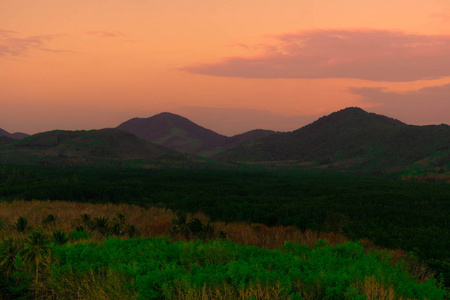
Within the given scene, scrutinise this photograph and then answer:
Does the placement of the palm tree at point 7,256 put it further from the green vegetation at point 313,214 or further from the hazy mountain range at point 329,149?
the hazy mountain range at point 329,149

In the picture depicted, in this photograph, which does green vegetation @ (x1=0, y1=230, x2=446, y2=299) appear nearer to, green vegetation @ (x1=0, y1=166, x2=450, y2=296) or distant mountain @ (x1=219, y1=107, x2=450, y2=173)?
green vegetation @ (x1=0, y1=166, x2=450, y2=296)

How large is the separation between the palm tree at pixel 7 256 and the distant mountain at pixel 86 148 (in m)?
134

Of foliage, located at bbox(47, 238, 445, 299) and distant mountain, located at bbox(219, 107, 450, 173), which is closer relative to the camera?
foliage, located at bbox(47, 238, 445, 299)

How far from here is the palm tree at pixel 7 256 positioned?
13906 mm

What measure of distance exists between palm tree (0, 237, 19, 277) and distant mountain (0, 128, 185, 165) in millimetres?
134304

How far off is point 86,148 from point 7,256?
168561 millimetres

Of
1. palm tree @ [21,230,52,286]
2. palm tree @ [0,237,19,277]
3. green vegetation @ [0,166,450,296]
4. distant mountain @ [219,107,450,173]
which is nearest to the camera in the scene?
palm tree @ [21,230,52,286]

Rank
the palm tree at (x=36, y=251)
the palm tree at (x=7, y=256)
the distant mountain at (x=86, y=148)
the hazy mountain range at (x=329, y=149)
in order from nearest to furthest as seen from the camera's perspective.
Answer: the palm tree at (x=36, y=251)
the palm tree at (x=7, y=256)
the hazy mountain range at (x=329, y=149)
the distant mountain at (x=86, y=148)

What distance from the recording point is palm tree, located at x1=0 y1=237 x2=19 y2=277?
13.9m

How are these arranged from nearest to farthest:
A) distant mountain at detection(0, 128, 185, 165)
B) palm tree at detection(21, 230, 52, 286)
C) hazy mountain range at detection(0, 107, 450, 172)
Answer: palm tree at detection(21, 230, 52, 286)
hazy mountain range at detection(0, 107, 450, 172)
distant mountain at detection(0, 128, 185, 165)

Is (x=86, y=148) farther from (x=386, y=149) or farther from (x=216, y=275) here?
(x=216, y=275)

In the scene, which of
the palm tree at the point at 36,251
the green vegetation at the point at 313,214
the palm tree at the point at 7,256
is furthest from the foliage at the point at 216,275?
the green vegetation at the point at 313,214

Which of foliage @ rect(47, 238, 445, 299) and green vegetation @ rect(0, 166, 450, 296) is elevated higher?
foliage @ rect(47, 238, 445, 299)

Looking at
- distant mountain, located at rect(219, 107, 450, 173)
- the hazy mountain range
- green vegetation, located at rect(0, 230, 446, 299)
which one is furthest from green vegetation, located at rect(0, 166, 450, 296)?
distant mountain, located at rect(219, 107, 450, 173)
